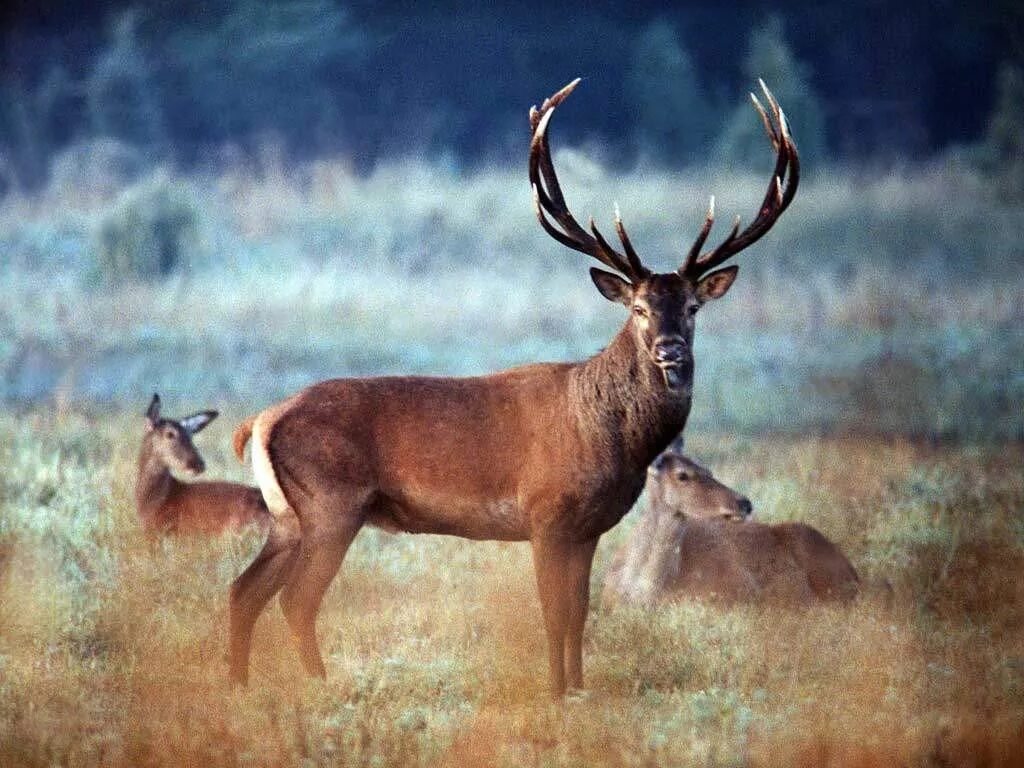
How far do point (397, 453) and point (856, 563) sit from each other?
12.0 ft

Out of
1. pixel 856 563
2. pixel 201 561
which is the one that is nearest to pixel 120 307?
pixel 201 561

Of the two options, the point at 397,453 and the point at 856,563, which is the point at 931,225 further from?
the point at 397,453

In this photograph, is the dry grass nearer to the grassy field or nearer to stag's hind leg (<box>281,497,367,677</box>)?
the grassy field

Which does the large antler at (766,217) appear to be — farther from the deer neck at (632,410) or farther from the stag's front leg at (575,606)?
the stag's front leg at (575,606)

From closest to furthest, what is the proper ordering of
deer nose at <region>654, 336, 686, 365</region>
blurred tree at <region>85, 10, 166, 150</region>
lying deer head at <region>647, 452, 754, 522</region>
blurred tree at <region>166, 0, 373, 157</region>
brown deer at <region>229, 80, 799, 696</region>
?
A: 1. deer nose at <region>654, 336, 686, 365</region>
2. brown deer at <region>229, 80, 799, 696</region>
3. lying deer head at <region>647, 452, 754, 522</region>
4. blurred tree at <region>85, 10, 166, 150</region>
5. blurred tree at <region>166, 0, 373, 157</region>

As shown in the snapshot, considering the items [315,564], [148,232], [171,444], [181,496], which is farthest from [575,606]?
[148,232]

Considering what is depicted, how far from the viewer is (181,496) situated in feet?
Answer: 36.0

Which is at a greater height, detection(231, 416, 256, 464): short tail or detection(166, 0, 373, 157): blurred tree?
detection(166, 0, 373, 157): blurred tree

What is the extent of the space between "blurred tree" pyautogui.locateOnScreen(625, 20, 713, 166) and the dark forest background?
0.02 m

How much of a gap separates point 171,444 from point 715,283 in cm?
509

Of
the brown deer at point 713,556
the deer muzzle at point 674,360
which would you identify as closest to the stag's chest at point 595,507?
the deer muzzle at point 674,360

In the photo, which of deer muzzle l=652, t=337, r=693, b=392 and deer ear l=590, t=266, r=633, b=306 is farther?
deer ear l=590, t=266, r=633, b=306

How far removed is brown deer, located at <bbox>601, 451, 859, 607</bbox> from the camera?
952cm

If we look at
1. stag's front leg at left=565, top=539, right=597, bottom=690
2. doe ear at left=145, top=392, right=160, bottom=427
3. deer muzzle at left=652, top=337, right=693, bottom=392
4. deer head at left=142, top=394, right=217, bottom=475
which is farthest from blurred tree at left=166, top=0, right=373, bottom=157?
stag's front leg at left=565, top=539, right=597, bottom=690
